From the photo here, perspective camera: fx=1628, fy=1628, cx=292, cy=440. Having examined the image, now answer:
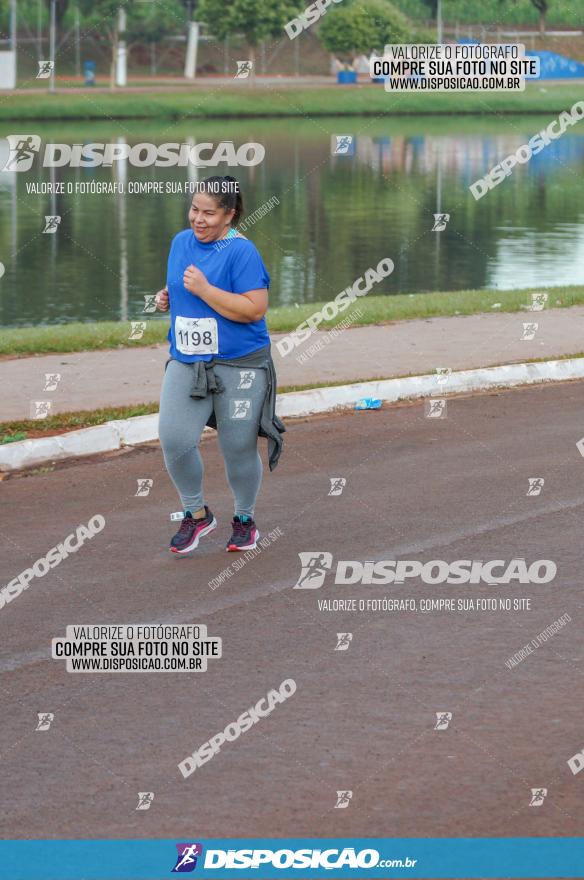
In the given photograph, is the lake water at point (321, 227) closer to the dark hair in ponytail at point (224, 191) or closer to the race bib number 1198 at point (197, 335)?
the race bib number 1198 at point (197, 335)

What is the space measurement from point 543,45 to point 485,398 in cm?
8747

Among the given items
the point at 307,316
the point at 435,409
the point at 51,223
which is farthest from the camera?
the point at 51,223

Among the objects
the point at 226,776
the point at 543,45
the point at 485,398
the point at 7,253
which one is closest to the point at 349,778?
the point at 226,776

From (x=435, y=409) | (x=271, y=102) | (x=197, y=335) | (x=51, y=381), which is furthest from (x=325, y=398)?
(x=271, y=102)

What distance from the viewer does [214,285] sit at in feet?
24.1

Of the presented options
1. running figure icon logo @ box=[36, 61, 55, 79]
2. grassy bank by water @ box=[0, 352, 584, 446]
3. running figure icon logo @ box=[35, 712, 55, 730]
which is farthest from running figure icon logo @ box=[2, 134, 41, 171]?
running figure icon logo @ box=[35, 712, 55, 730]

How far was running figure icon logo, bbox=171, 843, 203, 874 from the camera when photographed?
4648 millimetres

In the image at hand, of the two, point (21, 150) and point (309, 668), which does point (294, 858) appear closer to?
point (309, 668)

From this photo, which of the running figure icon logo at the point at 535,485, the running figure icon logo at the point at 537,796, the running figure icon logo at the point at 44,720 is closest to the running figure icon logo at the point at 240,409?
the running figure icon logo at the point at 535,485

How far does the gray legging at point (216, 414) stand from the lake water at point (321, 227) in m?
10.6

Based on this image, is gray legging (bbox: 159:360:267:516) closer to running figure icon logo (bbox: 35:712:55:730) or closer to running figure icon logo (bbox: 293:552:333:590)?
running figure icon logo (bbox: 293:552:333:590)

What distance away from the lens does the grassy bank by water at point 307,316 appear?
13.4 meters

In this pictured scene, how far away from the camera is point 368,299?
17094mm

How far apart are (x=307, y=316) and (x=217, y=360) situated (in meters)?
7.90
